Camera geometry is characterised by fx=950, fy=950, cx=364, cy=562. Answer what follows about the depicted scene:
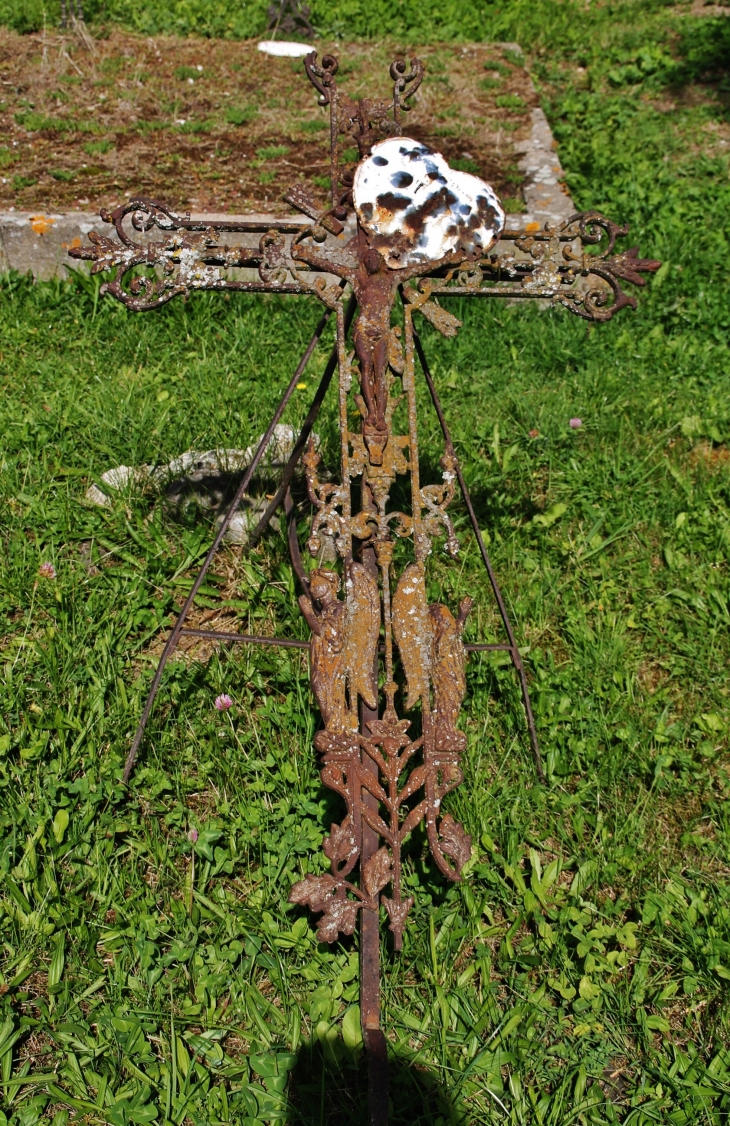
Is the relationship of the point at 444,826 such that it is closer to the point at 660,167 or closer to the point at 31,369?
the point at 31,369

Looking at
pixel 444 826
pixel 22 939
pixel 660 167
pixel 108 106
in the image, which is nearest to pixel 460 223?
pixel 444 826

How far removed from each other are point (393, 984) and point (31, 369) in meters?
3.01

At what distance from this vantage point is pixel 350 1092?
207 cm

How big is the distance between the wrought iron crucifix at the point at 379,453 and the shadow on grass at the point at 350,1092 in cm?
29

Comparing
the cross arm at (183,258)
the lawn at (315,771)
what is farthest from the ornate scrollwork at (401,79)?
the lawn at (315,771)

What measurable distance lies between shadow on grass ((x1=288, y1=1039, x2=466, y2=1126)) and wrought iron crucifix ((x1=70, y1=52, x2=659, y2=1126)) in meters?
0.29

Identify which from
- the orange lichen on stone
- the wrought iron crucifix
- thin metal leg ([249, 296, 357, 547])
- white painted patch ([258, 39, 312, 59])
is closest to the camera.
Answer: the wrought iron crucifix

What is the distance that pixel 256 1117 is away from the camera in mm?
1997

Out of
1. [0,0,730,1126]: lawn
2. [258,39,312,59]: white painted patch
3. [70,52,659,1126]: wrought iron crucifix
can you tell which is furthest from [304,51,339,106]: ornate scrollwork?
[258,39,312,59]: white painted patch

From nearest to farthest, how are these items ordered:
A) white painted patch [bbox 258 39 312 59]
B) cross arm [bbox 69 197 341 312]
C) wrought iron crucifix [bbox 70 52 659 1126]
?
wrought iron crucifix [bbox 70 52 659 1126]
cross arm [bbox 69 197 341 312]
white painted patch [bbox 258 39 312 59]

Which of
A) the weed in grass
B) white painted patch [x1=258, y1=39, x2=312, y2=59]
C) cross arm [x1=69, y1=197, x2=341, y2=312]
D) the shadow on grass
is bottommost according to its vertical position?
the shadow on grass

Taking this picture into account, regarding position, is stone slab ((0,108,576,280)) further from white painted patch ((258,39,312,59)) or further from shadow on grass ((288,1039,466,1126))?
shadow on grass ((288,1039,466,1126))

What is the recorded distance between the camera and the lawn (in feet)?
6.93

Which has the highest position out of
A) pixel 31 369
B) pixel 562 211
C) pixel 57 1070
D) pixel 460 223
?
pixel 460 223
